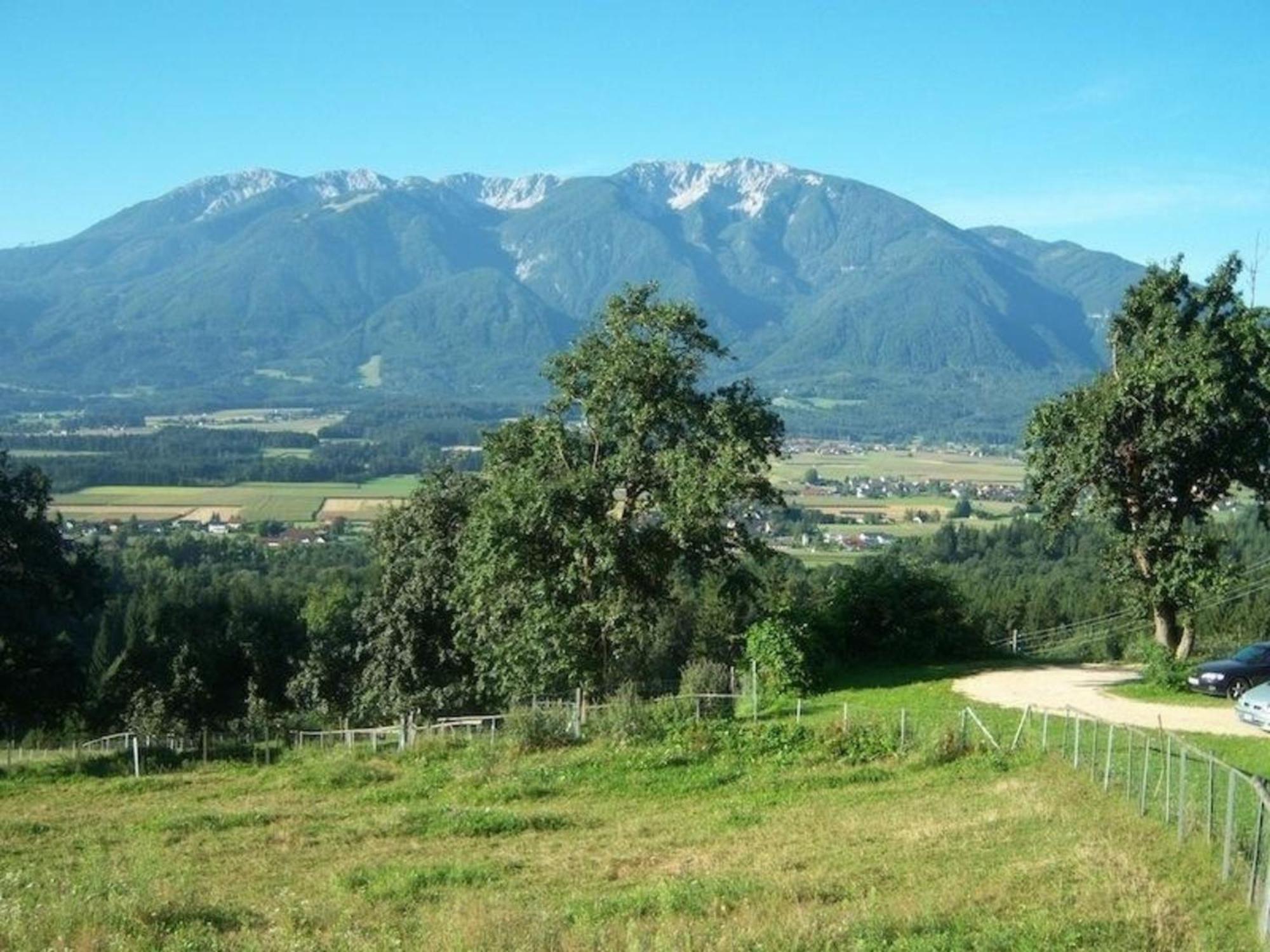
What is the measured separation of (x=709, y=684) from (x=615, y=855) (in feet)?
48.5

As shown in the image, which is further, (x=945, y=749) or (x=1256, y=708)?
(x=1256, y=708)

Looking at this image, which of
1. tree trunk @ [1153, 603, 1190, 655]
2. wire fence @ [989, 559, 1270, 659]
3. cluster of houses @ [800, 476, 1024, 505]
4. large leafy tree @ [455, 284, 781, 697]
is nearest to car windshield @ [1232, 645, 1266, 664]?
tree trunk @ [1153, 603, 1190, 655]

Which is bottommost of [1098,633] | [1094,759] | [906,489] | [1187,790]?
[1098,633]

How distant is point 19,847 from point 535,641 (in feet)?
44.4

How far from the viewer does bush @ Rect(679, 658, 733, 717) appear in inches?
1142

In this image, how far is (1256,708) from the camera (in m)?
21.6

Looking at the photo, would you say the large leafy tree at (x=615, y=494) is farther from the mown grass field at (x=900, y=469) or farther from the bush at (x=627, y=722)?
the mown grass field at (x=900, y=469)

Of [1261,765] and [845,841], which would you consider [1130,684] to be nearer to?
[1261,765]

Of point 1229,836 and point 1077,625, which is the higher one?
point 1229,836

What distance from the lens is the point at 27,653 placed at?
3444 centimetres

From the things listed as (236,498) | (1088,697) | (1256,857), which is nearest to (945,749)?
(1088,697)

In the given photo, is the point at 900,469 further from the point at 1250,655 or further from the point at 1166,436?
the point at 1250,655

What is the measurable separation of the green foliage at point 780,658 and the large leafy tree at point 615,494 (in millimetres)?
2051

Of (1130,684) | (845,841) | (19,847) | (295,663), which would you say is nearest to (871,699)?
(1130,684)
